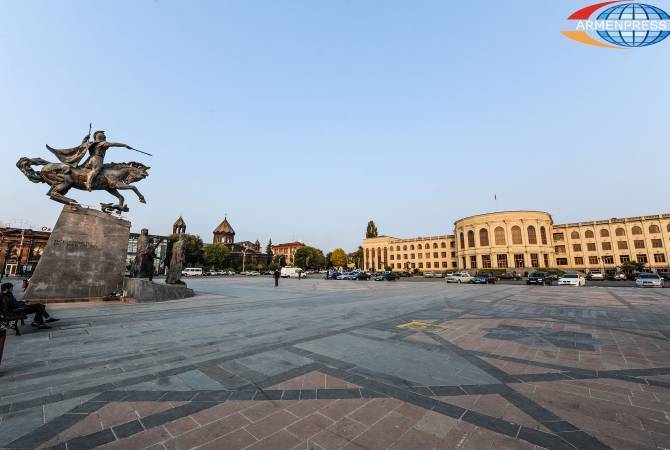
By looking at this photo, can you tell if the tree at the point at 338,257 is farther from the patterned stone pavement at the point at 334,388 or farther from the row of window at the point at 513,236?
the patterned stone pavement at the point at 334,388

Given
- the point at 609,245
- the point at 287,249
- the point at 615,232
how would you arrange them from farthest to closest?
the point at 287,249 < the point at 609,245 < the point at 615,232

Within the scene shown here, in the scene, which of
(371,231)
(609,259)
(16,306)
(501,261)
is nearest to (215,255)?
(371,231)

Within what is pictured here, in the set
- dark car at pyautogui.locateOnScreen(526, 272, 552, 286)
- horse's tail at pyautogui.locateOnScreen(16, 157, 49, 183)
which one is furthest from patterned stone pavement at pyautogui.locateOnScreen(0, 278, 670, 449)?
dark car at pyautogui.locateOnScreen(526, 272, 552, 286)

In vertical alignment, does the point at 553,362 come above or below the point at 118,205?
below

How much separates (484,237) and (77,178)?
7627cm

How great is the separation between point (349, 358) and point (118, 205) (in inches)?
636

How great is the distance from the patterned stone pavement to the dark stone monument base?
693cm

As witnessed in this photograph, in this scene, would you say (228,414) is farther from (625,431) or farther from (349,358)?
(625,431)

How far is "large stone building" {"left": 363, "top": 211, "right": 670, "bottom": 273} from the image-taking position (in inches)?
2464

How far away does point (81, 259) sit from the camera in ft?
44.4

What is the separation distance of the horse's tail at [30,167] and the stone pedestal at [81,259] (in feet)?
6.72

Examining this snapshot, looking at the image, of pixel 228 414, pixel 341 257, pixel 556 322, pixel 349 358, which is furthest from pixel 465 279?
pixel 341 257

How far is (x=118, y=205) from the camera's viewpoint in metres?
15.3

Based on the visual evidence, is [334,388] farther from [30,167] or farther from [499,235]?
[499,235]
